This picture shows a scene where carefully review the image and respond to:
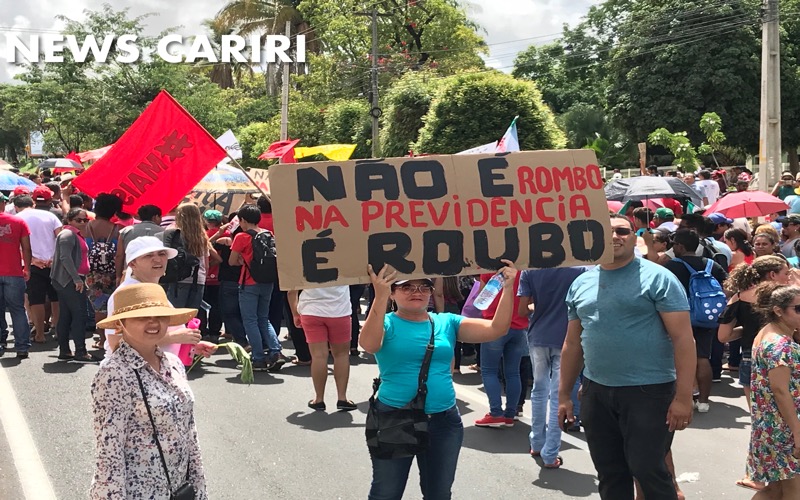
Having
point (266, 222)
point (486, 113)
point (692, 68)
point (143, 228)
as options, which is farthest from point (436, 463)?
point (692, 68)

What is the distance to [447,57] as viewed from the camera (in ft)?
147

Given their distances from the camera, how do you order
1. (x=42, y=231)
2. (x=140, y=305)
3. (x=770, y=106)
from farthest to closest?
(x=770, y=106) < (x=42, y=231) < (x=140, y=305)

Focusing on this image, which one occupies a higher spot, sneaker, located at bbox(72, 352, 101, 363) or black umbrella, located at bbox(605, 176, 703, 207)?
black umbrella, located at bbox(605, 176, 703, 207)

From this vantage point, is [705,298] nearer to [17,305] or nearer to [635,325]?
[635,325]

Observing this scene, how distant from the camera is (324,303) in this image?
8.12 m

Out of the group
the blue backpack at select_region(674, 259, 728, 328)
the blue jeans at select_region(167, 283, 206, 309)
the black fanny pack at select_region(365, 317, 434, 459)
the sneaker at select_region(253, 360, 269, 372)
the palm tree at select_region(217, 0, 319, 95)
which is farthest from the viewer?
the palm tree at select_region(217, 0, 319, 95)

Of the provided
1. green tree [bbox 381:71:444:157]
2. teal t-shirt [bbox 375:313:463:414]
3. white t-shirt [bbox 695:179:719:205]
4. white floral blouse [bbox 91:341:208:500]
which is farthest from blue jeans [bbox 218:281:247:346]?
green tree [bbox 381:71:444:157]

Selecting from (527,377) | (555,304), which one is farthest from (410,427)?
(527,377)

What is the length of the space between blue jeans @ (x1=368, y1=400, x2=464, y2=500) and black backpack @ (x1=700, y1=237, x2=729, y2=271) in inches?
214

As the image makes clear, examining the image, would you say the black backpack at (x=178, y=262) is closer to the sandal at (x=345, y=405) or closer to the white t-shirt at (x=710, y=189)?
the sandal at (x=345, y=405)

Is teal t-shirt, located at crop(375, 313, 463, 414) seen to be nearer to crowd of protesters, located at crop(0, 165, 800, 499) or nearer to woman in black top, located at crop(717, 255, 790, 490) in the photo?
crowd of protesters, located at crop(0, 165, 800, 499)

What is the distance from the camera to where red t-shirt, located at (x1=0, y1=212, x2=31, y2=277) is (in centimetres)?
1032


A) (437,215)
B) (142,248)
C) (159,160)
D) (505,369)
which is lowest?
(505,369)

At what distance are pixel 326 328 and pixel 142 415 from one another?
15.2 ft
